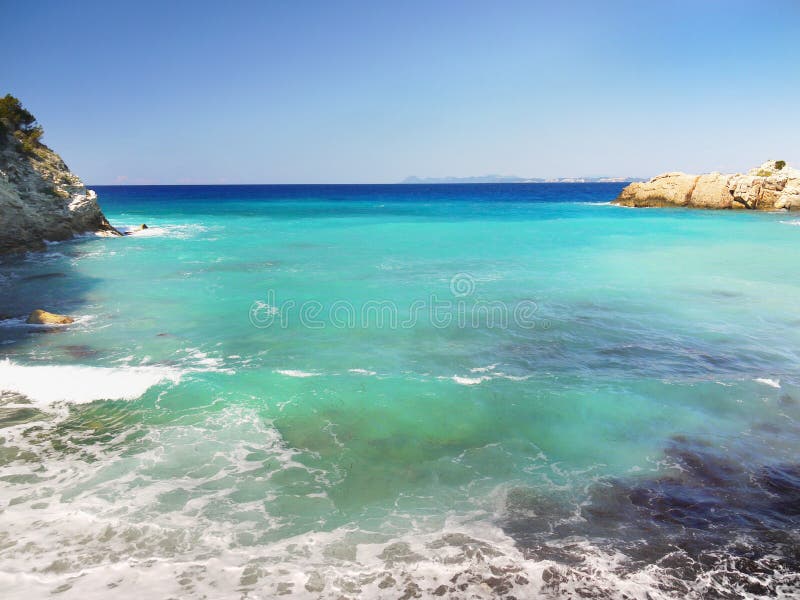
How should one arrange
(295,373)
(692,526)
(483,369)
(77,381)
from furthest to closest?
(483,369), (295,373), (77,381), (692,526)

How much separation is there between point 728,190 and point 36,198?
65.5 metres

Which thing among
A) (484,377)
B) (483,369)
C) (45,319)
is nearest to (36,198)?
(45,319)

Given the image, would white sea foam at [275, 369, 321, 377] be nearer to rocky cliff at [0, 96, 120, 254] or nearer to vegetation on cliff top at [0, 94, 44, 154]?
rocky cliff at [0, 96, 120, 254]

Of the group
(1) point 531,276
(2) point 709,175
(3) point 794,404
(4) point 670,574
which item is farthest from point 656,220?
(4) point 670,574

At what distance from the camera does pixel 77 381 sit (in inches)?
387

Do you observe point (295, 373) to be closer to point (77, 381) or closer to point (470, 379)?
point (470, 379)

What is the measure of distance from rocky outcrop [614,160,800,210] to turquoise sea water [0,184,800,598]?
150 ft

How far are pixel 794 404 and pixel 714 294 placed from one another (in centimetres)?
955

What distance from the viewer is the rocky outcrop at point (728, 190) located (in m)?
52.8

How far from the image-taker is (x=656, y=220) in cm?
4619

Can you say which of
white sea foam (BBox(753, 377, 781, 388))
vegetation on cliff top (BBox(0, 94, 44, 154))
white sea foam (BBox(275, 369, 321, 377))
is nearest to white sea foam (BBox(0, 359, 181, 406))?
white sea foam (BBox(275, 369, 321, 377))

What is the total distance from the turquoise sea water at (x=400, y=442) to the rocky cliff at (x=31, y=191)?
9.16m

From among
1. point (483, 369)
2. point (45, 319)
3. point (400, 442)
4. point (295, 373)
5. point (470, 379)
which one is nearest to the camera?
point (400, 442)

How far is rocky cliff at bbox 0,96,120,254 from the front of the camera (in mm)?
23938
